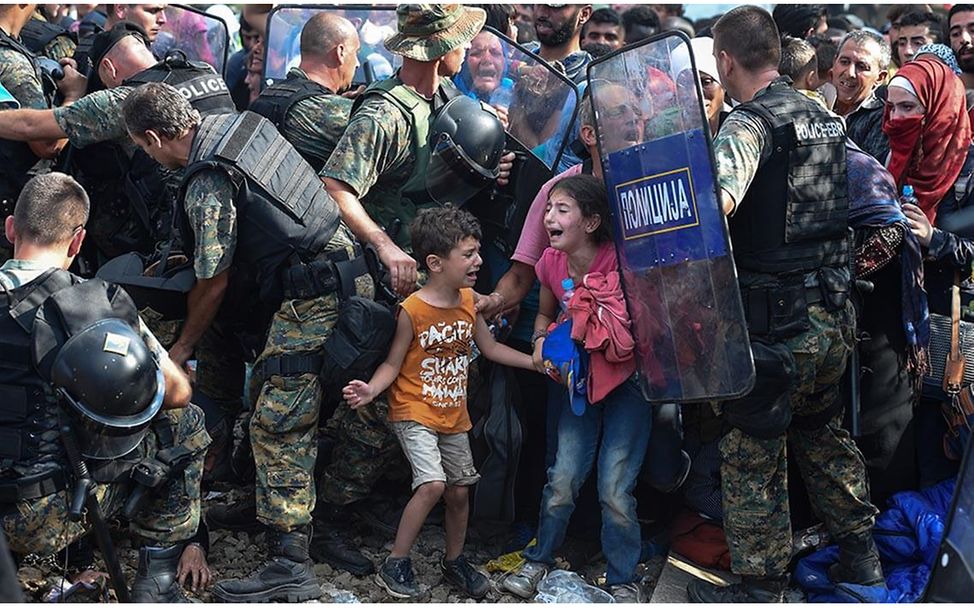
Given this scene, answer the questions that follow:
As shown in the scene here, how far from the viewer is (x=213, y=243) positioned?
415 cm

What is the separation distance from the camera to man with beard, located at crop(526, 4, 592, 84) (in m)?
5.89

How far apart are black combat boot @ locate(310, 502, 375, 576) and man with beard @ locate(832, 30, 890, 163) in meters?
2.84

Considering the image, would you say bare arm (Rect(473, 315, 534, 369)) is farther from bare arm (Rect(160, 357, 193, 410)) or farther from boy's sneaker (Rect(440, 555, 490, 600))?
bare arm (Rect(160, 357, 193, 410))

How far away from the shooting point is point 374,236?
443 centimetres

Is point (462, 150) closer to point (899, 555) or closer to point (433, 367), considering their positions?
point (433, 367)

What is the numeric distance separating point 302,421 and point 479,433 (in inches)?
28.5

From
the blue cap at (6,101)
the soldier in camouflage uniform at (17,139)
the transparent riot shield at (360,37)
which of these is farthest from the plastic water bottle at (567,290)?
the blue cap at (6,101)

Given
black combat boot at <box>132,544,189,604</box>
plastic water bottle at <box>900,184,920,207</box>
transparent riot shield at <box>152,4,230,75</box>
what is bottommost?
black combat boot at <box>132,544,189,604</box>

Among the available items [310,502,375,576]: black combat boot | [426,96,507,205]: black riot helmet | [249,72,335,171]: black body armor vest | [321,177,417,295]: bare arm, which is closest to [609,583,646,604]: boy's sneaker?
[310,502,375,576]: black combat boot

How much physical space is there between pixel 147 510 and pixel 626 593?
1.71m

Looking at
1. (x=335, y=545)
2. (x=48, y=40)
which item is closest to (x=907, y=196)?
(x=335, y=545)

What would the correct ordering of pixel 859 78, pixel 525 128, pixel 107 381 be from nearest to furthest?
1. pixel 107 381
2. pixel 525 128
3. pixel 859 78

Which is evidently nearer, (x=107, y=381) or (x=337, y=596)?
(x=107, y=381)

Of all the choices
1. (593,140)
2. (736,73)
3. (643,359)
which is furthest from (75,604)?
(736,73)
